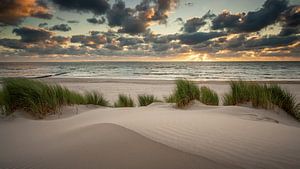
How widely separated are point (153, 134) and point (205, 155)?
0.82 meters

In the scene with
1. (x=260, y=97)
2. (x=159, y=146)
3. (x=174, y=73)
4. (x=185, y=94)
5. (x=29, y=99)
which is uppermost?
(x=174, y=73)

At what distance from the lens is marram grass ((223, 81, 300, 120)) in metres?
5.30

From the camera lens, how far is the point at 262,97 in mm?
5340

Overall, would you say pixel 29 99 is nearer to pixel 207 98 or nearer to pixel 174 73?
pixel 207 98

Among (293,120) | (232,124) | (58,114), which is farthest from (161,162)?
(293,120)

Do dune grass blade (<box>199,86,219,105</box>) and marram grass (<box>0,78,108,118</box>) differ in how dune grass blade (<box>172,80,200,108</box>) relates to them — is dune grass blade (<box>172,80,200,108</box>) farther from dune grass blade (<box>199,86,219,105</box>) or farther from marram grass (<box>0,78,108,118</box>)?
marram grass (<box>0,78,108,118</box>)

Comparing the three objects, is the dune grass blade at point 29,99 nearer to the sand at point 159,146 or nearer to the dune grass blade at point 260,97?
the sand at point 159,146

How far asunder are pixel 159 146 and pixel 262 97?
4.18 metres

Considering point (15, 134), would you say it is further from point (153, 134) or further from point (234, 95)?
point (234, 95)

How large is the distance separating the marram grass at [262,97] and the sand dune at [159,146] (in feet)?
7.57

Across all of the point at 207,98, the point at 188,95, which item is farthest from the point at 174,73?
the point at 188,95

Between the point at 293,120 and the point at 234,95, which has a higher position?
the point at 234,95

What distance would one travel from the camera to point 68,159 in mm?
2176

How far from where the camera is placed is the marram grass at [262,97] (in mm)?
5305
